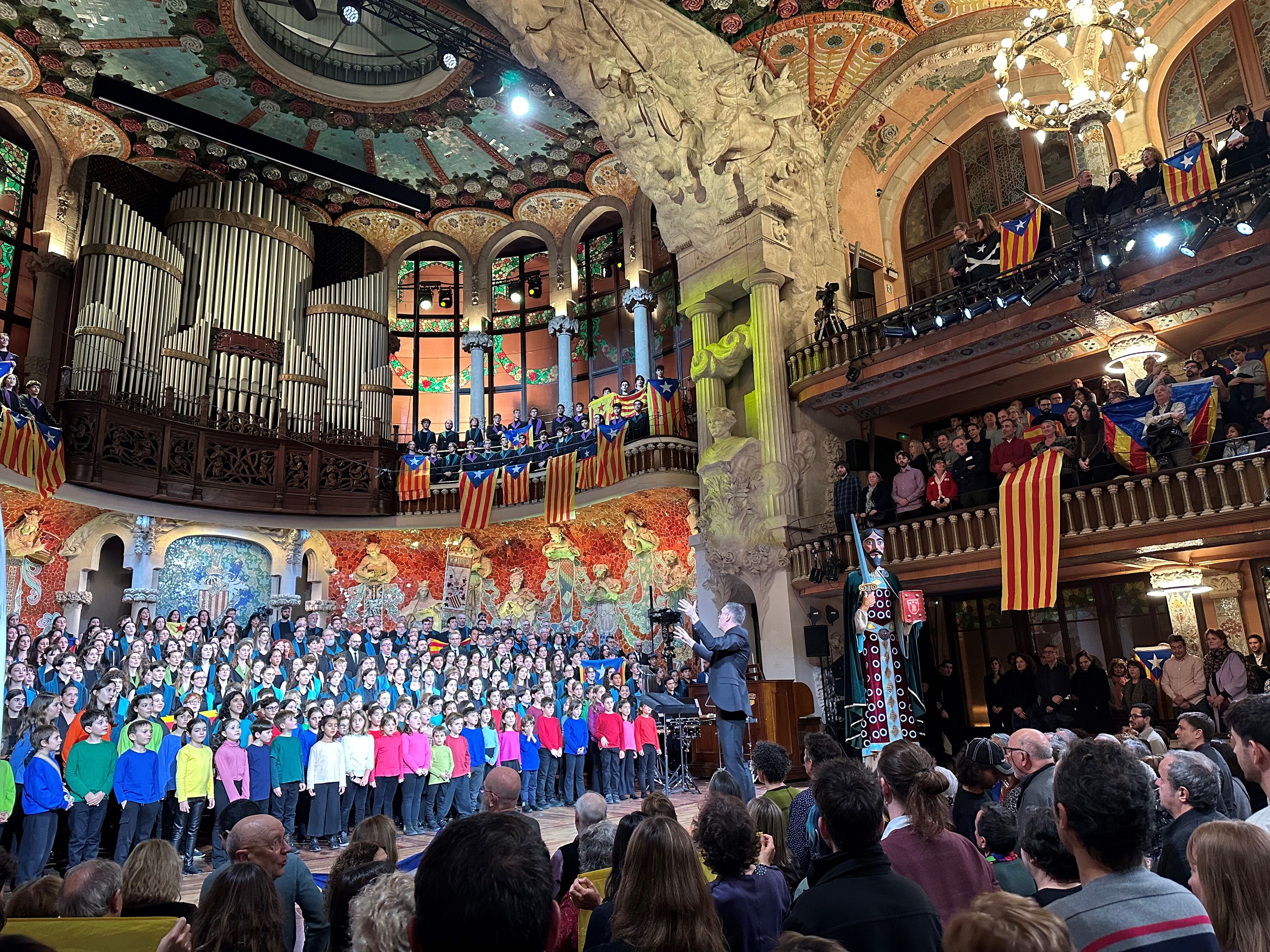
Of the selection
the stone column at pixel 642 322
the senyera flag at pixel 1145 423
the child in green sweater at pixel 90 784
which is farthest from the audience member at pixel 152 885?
the stone column at pixel 642 322

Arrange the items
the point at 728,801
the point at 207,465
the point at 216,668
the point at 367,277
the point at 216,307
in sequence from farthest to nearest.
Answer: the point at 367,277, the point at 216,307, the point at 207,465, the point at 216,668, the point at 728,801

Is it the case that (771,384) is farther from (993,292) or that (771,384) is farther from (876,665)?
(876,665)

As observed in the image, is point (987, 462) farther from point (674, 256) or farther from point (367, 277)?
point (367, 277)

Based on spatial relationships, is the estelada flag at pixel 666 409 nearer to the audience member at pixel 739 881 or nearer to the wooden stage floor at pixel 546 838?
the wooden stage floor at pixel 546 838

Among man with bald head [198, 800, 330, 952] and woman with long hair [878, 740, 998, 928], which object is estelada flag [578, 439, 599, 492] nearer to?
man with bald head [198, 800, 330, 952]

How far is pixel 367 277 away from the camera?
773 inches

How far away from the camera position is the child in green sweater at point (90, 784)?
6844 millimetres

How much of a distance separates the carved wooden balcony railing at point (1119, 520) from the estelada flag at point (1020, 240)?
9.82 ft

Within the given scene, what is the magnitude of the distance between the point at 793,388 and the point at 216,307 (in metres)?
11.4

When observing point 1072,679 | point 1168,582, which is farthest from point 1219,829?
point 1168,582

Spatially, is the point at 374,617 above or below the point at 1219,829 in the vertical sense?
above

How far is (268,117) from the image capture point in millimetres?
17875

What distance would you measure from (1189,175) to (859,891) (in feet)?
33.8

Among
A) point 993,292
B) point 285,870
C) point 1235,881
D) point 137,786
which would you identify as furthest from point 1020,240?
point 137,786
